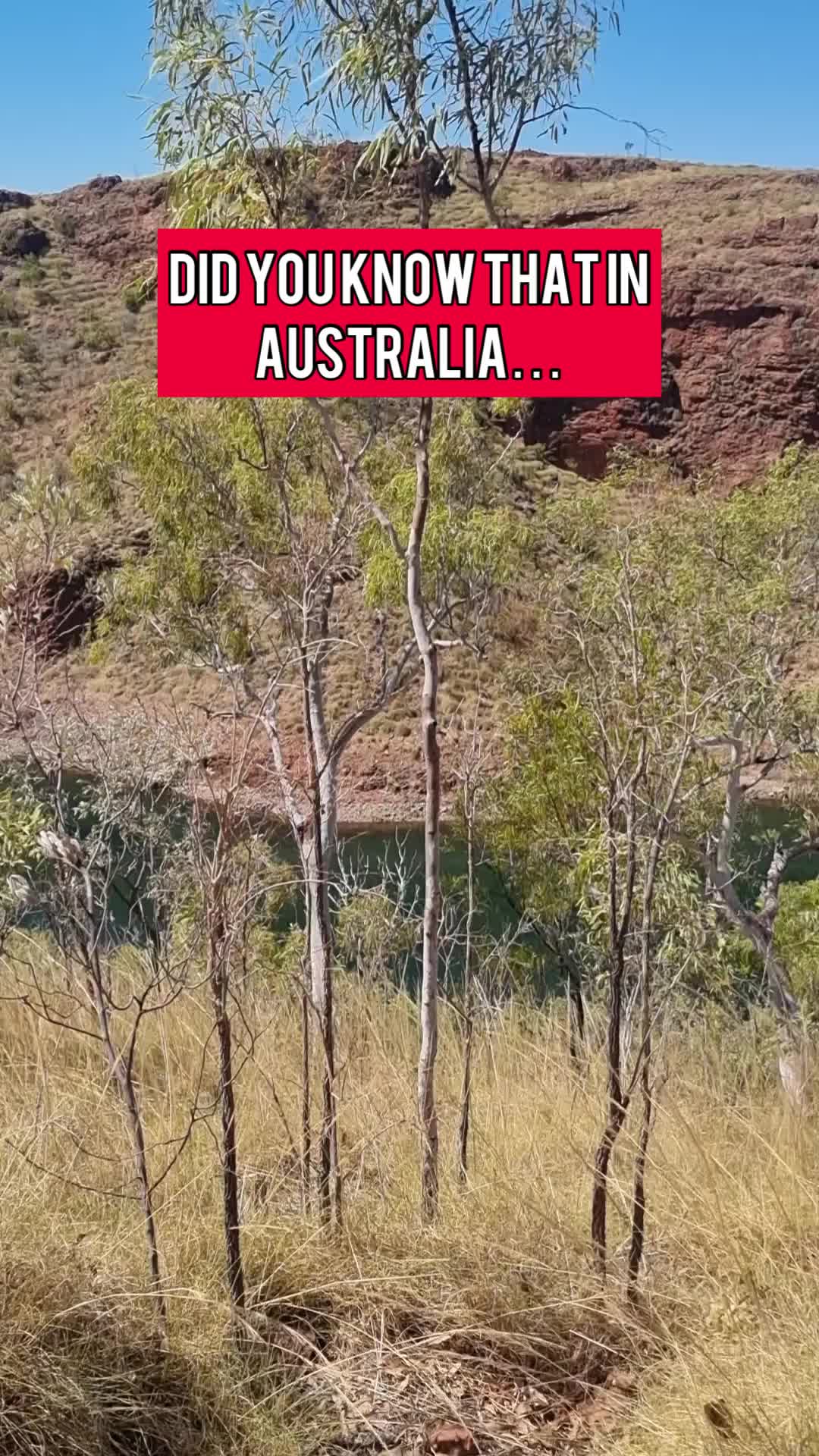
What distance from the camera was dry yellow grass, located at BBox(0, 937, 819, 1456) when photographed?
2.25 metres

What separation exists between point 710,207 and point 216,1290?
165 ft

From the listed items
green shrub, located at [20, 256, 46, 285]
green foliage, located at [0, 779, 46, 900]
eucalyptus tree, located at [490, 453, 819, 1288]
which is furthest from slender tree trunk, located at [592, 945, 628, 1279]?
green shrub, located at [20, 256, 46, 285]

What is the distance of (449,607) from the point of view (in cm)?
738

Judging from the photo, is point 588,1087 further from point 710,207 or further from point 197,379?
point 710,207

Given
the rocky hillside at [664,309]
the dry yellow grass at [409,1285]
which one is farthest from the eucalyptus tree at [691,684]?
the rocky hillside at [664,309]

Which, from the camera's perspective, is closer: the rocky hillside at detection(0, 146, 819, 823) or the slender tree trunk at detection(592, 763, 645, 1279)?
the slender tree trunk at detection(592, 763, 645, 1279)

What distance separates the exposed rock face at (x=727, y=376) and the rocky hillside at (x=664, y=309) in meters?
0.05

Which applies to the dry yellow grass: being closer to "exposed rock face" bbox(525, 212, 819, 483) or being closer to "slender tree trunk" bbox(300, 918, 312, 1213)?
"slender tree trunk" bbox(300, 918, 312, 1213)

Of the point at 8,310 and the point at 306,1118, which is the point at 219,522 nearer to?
the point at 306,1118

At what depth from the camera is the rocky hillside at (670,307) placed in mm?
37469

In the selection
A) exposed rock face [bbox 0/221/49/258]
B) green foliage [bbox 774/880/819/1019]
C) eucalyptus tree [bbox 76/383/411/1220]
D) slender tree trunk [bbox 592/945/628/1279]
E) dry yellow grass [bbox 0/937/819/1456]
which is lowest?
green foliage [bbox 774/880/819/1019]

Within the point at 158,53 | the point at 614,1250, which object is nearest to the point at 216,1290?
the point at 614,1250

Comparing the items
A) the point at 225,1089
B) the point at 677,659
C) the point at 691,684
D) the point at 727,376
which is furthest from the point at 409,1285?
the point at 727,376

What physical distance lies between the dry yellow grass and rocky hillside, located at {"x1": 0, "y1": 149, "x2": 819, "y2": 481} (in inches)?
1290
